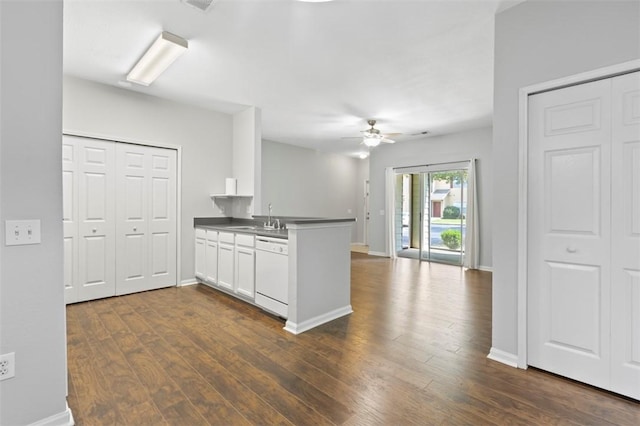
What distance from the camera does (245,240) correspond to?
378 centimetres

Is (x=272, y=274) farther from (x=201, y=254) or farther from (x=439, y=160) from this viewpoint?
(x=439, y=160)

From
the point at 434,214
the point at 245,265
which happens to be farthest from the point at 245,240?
the point at 434,214

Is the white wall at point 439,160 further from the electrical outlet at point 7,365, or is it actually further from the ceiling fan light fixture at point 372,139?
the electrical outlet at point 7,365

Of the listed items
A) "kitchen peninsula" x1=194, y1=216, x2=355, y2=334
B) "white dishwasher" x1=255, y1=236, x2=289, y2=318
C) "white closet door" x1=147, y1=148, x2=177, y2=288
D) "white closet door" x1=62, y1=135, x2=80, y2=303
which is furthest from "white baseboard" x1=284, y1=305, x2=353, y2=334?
"white closet door" x1=62, y1=135, x2=80, y2=303

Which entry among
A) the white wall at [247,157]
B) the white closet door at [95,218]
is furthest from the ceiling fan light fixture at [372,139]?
the white closet door at [95,218]

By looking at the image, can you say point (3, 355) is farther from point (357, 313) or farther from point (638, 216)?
point (638, 216)

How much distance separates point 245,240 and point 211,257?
1.02m

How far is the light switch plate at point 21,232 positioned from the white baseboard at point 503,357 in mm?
3139

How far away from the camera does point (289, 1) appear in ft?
7.93

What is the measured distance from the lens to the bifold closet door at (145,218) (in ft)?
13.8

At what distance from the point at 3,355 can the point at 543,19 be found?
12.7 feet

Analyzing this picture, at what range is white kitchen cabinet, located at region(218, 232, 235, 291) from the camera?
13.2 ft

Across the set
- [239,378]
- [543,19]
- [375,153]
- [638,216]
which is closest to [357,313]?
[239,378]

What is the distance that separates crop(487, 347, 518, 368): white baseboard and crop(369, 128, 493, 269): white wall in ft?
13.3
